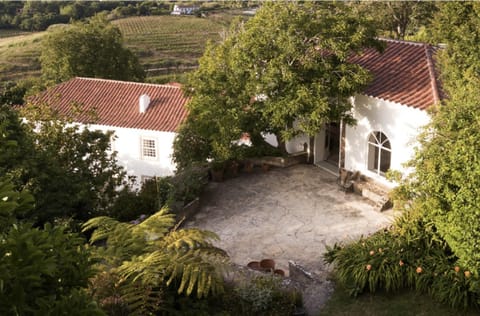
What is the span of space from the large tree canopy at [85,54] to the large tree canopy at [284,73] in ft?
76.2

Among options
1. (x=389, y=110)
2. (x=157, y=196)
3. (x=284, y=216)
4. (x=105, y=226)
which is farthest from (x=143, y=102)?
(x=105, y=226)

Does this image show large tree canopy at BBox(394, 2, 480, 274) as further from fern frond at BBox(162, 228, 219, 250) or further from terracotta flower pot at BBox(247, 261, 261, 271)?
fern frond at BBox(162, 228, 219, 250)

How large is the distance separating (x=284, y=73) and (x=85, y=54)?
86.3 feet

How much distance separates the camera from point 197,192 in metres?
18.1

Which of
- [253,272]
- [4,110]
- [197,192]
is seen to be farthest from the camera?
[197,192]

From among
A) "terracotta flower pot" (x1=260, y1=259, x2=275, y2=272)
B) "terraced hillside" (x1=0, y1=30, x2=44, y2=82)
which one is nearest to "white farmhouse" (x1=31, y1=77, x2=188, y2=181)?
"terracotta flower pot" (x1=260, y1=259, x2=275, y2=272)

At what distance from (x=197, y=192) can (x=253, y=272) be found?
5884mm

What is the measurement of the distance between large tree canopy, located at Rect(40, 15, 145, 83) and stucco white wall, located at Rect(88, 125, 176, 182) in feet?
41.5

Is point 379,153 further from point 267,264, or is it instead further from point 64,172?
point 64,172

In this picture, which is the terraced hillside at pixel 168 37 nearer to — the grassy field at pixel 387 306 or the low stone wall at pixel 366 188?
the low stone wall at pixel 366 188

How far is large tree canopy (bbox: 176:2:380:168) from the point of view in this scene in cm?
1689

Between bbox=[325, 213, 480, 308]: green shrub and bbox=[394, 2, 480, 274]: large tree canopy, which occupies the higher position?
bbox=[394, 2, 480, 274]: large tree canopy

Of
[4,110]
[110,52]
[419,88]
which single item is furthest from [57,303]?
[110,52]

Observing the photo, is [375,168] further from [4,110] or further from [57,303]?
[57,303]
